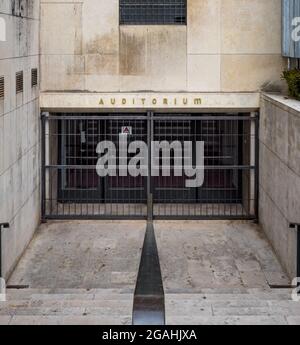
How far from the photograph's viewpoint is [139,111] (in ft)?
48.8

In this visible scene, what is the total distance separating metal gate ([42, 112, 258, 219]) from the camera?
599 inches

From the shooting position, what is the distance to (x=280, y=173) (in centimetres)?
1233

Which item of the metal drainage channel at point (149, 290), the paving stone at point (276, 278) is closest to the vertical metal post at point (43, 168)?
the metal drainage channel at point (149, 290)

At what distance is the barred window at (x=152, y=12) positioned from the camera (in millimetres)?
14477

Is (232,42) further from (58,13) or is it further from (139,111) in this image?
(58,13)

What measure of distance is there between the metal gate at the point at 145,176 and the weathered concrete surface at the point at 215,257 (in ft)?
1.91

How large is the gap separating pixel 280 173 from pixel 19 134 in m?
4.66

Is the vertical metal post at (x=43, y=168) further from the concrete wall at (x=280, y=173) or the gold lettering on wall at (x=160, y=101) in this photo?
the concrete wall at (x=280, y=173)

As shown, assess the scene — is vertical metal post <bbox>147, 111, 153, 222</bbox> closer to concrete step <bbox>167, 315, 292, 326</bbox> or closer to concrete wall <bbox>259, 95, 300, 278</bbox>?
concrete wall <bbox>259, 95, 300, 278</bbox>

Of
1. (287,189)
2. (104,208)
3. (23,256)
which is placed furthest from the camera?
(104,208)

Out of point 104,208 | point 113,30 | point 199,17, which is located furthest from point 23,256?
point 199,17

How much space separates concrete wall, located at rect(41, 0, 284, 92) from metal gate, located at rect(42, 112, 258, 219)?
0.87 m

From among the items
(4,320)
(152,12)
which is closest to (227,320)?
(4,320)

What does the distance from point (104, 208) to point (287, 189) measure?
5.05 meters
